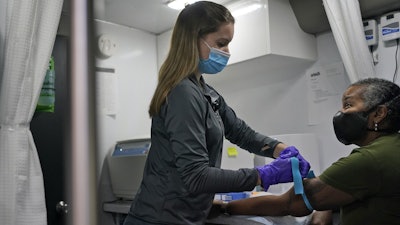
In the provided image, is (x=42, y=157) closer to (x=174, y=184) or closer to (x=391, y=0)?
(x=174, y=184)

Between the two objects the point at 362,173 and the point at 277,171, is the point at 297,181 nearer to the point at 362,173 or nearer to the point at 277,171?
the point at 277,171

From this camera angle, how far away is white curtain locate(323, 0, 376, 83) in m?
1.76

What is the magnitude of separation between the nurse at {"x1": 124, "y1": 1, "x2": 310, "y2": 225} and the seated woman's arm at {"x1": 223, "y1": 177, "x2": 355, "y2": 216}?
0.08 m

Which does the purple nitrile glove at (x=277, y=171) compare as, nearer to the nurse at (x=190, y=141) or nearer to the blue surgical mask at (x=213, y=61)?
the nurse at (x=190, y=141)

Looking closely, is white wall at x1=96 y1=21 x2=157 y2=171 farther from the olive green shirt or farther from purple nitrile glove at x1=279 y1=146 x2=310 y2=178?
the olive green shirt

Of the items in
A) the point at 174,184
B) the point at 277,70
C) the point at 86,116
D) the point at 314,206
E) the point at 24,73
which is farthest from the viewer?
the point at 277,70

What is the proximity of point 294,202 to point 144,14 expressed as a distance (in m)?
1.82

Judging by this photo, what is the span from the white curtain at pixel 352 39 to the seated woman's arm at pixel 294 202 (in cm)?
69

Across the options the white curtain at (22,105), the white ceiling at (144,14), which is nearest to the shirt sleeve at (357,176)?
the white curtain at (22,105)

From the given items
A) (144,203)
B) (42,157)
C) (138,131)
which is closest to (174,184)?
(144,203)

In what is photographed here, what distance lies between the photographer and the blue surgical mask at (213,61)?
132 cm

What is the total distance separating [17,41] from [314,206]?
4.10 feet

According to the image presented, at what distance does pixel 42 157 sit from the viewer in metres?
1.96

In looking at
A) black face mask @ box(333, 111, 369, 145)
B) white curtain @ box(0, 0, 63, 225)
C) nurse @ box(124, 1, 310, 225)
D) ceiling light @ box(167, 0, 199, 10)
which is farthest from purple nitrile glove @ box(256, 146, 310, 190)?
ceiling light @ box(167, 0, 199, 10)
